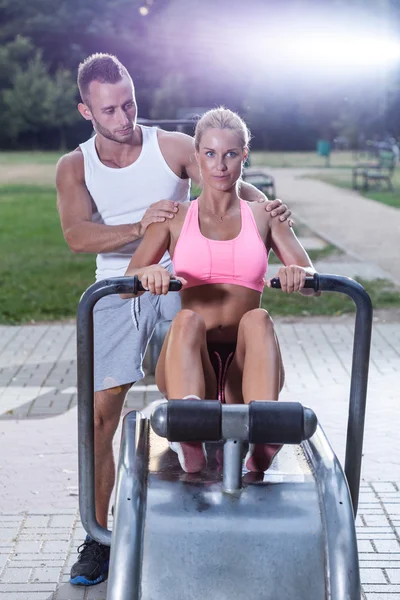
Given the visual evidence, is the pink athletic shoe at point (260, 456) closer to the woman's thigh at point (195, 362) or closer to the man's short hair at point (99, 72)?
the woman's thigh at point (195, 362)

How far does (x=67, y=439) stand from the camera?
5.46 m

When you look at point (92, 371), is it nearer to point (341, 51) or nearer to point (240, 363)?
point (240, 363)

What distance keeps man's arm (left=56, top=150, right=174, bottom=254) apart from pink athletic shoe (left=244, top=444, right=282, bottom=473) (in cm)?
91

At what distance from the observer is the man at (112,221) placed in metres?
3.49

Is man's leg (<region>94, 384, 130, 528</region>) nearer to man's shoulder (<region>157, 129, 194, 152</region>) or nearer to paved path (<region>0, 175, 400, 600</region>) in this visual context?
paved path (<region>0, 175, 400, 600</region>)

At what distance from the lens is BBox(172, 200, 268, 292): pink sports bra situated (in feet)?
9.95

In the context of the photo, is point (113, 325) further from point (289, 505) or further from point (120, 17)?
point (120, 17)

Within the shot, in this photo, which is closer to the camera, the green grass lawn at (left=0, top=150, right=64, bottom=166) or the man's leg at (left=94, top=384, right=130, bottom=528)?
the man's leg at (left=94, top=384, right=130, bottom=528)

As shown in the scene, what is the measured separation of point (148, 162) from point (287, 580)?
1.67m

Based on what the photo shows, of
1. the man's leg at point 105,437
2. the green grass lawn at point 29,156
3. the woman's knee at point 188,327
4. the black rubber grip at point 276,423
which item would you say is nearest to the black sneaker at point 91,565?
the man's leg at point 105,437

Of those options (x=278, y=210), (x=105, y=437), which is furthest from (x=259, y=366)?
(x=105, y=437)

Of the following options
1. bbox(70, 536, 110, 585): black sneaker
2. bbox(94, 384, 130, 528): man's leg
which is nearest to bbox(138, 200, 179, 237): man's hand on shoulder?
bbox(94, 384, 130, 528): man's leg

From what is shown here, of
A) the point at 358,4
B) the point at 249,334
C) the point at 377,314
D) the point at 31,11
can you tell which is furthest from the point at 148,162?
the point at 31,11

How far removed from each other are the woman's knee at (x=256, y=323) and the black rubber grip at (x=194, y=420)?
432mm
